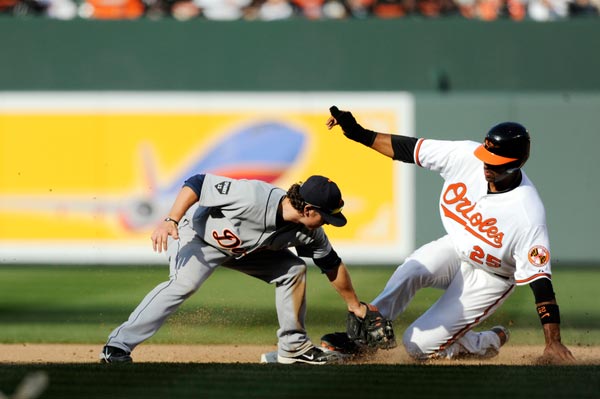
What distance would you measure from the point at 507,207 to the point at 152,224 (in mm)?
6327

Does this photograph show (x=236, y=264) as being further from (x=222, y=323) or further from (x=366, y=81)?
(x=366, y=81)

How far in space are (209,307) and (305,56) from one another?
17.3 ft

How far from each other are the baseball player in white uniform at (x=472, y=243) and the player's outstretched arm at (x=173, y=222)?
1.03 metres

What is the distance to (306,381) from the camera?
15.9 ft

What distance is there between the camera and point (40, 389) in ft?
14.7

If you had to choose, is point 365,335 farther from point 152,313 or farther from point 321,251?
point 152,313

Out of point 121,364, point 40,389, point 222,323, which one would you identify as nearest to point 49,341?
point 222,323

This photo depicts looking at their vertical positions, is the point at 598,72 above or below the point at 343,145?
above

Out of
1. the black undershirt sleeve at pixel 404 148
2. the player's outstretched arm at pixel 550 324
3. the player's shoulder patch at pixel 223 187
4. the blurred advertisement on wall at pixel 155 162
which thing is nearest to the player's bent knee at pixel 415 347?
the player's outstretched arm at pixel 550 324

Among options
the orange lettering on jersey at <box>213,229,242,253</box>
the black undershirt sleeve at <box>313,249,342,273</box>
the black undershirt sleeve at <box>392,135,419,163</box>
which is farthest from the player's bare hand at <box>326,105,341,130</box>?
the orange lettering on jersey at <box>213,229,242,253</box>

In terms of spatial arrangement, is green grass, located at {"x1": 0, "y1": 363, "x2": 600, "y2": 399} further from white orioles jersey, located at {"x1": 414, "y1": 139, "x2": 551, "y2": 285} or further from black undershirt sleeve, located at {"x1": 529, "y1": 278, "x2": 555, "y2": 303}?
white orioles jersey, located at {"x1": 414, "y1": 139, "x2": 551, "y2": 285}

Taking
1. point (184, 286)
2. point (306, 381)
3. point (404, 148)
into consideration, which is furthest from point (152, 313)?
point (404, 148)

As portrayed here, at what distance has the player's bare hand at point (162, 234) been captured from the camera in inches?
210

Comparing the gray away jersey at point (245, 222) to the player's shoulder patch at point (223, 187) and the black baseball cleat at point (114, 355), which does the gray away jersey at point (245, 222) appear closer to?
the player's shoulder patch at point (223, 187)
